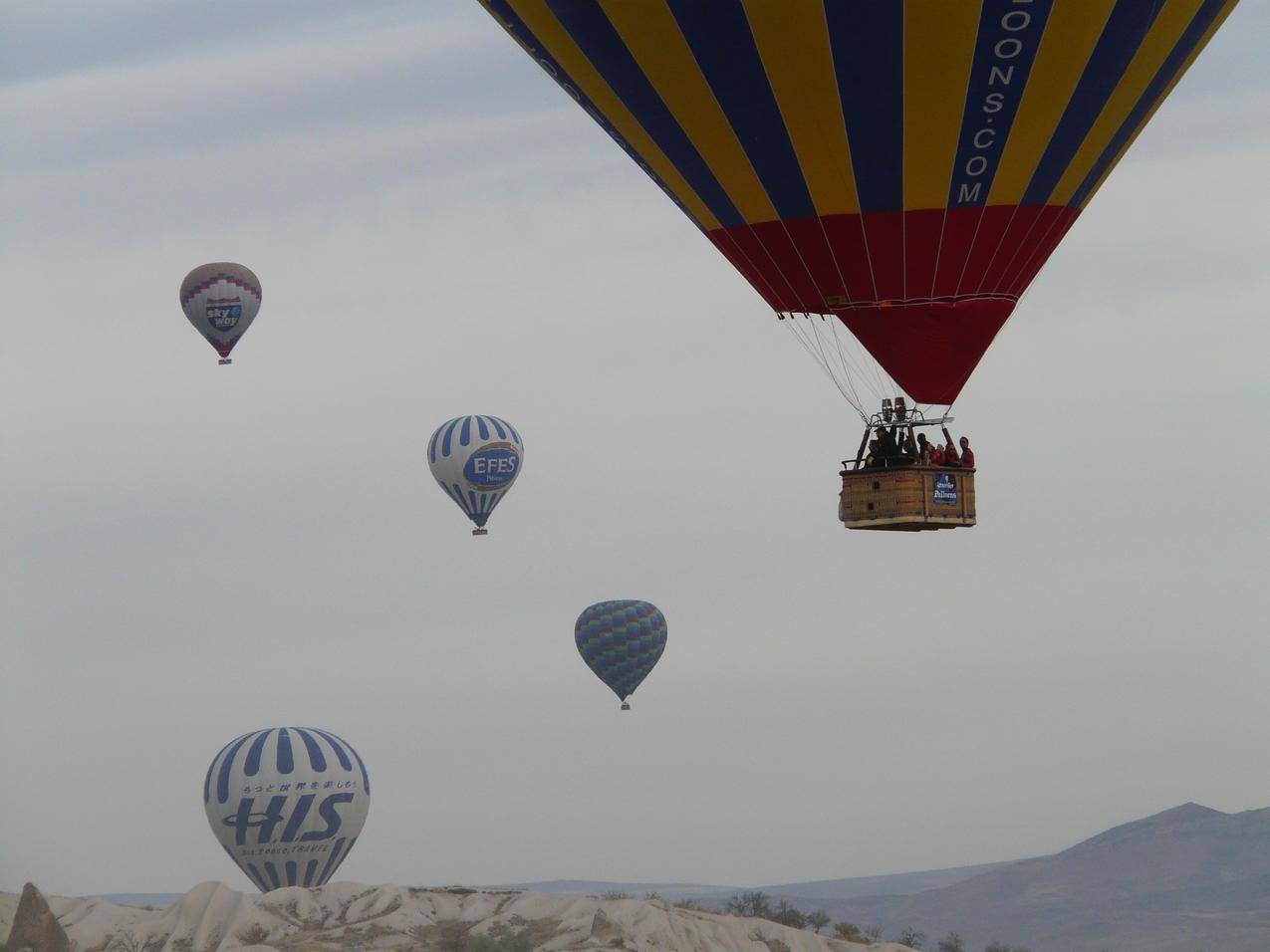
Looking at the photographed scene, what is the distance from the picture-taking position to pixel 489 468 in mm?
71812

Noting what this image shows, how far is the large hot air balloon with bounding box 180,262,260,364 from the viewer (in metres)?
70.8

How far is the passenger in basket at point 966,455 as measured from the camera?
98.7 feet

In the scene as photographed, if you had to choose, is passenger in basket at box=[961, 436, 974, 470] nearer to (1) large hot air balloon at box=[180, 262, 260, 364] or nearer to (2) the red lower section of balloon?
(2) the red lower section of balloon

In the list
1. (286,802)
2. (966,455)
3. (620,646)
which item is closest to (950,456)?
(966,455)

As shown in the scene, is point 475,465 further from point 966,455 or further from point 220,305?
point 966,455

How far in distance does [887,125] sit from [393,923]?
43.4 meters

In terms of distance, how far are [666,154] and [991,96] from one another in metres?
Result: 4.63

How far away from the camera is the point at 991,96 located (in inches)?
1175

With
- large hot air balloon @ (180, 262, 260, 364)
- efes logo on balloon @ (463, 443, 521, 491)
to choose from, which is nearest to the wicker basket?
efes logo on balloon @ (463, 443, 521, 491)

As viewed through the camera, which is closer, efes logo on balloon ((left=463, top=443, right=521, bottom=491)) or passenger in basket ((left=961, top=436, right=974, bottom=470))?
passenger in basket ((left=961, top=436, right=974, bottom=470))

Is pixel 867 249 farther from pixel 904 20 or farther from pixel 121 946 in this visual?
pixel 121 946

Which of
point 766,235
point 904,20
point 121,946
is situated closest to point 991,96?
point 904,20

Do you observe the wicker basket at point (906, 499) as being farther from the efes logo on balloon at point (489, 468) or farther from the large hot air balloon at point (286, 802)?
the efes logo on balloon at point (489, 468)

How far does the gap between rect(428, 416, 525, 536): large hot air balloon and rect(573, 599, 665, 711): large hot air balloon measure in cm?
463
